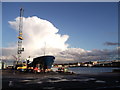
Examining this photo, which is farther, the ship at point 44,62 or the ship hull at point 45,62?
the ship hull at point 45,62

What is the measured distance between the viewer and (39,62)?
251 ft

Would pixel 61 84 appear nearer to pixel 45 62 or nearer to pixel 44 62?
pixel 45 62

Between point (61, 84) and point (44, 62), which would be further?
point (44, 62)

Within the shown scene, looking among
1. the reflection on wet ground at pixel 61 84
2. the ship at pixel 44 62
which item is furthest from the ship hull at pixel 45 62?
the reflection on wet ground at pixel 61 84

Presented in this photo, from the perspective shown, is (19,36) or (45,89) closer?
(45,89)

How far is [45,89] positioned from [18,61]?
113 metres

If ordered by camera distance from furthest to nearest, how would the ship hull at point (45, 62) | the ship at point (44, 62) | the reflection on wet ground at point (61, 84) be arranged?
the ship hull at point (45, 62) → the ship at point (44, 62) → the reflection on wet ground at point (61, 84)

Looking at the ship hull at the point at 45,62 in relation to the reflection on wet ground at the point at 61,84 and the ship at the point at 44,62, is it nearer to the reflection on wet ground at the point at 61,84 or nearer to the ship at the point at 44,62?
the ship at the point at 44,62

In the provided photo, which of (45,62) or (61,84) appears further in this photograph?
(45,62)

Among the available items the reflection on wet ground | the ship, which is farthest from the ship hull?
the reflection on wet ground

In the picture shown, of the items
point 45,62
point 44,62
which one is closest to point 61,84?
point 45,62

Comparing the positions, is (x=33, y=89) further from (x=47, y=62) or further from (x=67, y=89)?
(x=47, y=62)

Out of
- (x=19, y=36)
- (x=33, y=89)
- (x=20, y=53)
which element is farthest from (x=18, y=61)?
(x=33, y=89)

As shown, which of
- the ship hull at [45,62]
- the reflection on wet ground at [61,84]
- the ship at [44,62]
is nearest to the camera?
the reflection on wet ground at [61,84]
